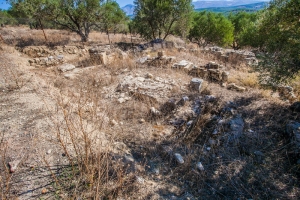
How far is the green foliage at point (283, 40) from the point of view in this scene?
3.19m

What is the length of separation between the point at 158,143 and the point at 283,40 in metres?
3.69

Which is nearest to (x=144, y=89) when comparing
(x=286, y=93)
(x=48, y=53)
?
(x=286, y=93)

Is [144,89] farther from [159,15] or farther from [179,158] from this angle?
[159,15]

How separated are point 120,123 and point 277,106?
3.88m

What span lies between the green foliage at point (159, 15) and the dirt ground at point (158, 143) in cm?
935

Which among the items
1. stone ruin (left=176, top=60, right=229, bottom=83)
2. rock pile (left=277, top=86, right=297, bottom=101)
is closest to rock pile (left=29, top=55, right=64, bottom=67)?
stone ruin (left=176, top=60, right=229, bottom=83)

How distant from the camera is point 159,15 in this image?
484 inches

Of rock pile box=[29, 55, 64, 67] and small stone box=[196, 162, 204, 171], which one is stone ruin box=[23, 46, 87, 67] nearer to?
rock pile box=[29, 55, 64, 67]

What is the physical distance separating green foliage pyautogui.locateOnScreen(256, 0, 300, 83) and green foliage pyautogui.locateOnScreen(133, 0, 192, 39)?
29.9ft

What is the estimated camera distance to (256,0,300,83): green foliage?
3186 mm

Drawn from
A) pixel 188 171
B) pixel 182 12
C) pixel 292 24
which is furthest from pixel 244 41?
pixel 188 171

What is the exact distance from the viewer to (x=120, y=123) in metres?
3.65

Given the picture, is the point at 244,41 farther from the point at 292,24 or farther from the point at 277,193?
the point at 277,193

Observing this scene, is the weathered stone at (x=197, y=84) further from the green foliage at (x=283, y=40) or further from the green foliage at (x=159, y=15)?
the green foliage at (x=159, y=15)
